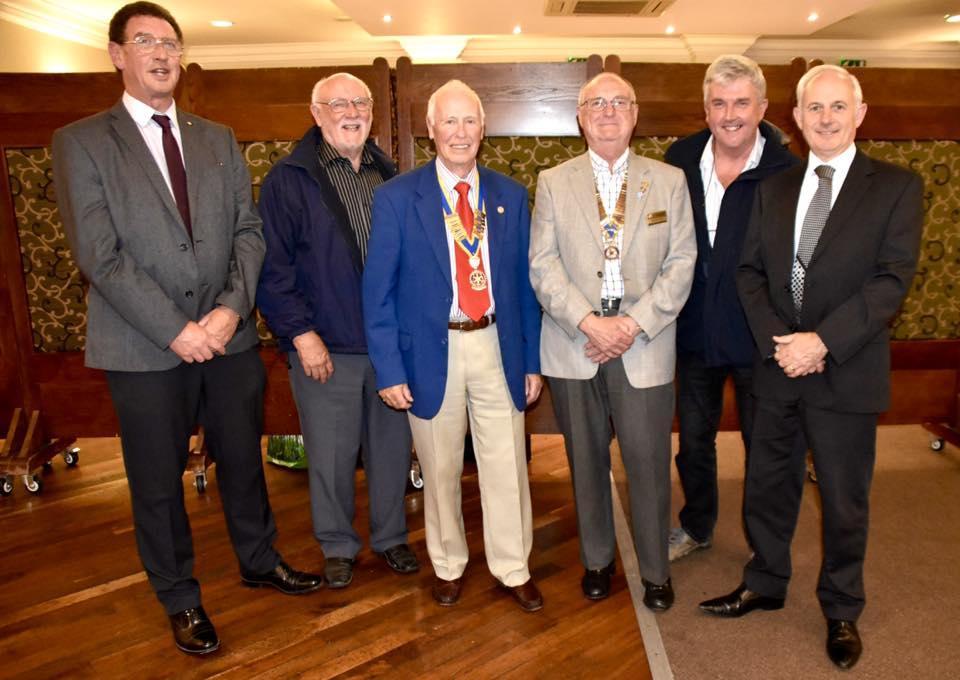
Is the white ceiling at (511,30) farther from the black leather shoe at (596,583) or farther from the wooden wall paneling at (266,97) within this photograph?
the black leather shoe at (596,583)

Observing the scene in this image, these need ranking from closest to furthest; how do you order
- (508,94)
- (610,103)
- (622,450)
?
1. (610,103)
2. (622,450)
3. (508,94)

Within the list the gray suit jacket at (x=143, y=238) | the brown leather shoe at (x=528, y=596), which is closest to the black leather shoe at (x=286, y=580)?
the brown leather shoe at (x=528, y=596)

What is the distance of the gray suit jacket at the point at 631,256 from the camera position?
2383 millimetres

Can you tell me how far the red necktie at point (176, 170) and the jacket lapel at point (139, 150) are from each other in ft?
0.16

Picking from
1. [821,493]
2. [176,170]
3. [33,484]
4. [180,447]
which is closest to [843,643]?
[821,493]

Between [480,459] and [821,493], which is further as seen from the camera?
[480,459]

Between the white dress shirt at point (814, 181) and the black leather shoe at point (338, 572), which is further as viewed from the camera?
the black leather shoe at point (338, 572)

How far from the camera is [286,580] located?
2766 millimetres

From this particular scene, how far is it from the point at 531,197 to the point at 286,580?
2187 mm

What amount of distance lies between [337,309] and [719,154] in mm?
1477

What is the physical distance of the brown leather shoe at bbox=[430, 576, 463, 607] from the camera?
266cm

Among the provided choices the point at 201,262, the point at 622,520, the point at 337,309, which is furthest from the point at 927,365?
the point at 201,262

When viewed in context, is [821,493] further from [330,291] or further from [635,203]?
[330,291]

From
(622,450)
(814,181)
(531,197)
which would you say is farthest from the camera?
(531,197)
